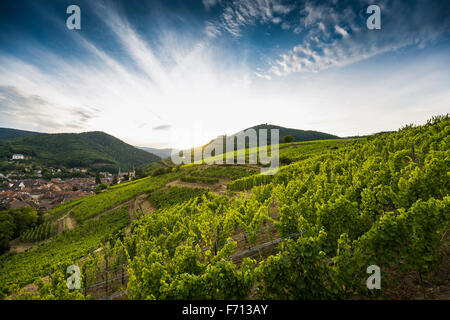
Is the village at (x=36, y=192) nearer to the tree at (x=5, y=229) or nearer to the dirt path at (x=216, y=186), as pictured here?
the tree at (x=5, y=229)

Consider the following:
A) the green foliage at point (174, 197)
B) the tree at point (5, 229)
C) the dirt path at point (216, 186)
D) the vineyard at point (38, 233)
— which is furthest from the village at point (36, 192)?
the dirt path at point (216, 186)

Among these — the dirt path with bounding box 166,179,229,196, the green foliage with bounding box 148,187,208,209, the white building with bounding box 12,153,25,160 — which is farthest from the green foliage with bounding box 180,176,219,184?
the white building with bounding box 12,153,25,160

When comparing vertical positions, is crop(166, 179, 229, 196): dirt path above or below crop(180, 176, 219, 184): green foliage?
below

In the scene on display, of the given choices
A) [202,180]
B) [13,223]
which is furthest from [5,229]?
[202,180]

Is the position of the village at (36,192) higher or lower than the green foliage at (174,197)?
lower

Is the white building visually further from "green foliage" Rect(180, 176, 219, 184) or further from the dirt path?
the dirt path

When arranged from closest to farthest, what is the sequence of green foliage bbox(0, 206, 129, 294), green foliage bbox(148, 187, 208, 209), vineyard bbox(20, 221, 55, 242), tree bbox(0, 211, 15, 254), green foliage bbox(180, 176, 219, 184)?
green foliage bbox(0, 206, 129, 294) → tree bbox(0, 211, 15, 254) → green foliage bbox(148, 187, 208, 209) → vineyard bbox(20, 221, 55, 242) → green foliage bbox(180, 176, 219, 184)

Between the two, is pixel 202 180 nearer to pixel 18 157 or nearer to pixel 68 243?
pixel 68 243

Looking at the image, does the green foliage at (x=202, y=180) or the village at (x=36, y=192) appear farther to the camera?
the village at (x=36, y=192)

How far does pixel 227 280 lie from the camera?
5.47m

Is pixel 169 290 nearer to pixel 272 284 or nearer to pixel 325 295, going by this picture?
pixel 272 284
